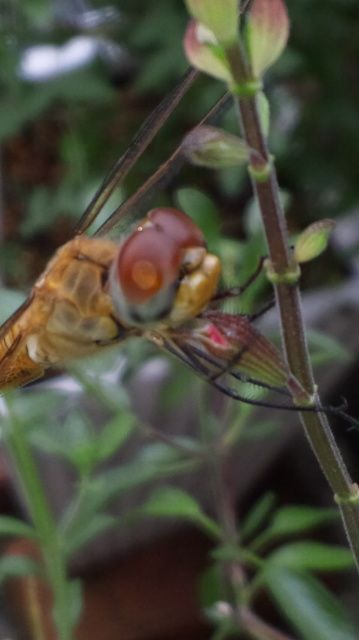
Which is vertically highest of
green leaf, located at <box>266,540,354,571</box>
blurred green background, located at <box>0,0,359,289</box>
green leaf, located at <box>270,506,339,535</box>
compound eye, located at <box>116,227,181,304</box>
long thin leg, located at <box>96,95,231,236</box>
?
blurred green background, located at <box>0,0,359,289</box>

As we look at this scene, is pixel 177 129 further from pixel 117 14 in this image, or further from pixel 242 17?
pixel 242 17

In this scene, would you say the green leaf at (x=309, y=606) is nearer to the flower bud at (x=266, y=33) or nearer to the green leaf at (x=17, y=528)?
the green leaf at (x=17, y=528)

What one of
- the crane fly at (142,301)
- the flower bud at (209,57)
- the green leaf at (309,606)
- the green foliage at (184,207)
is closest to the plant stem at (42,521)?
the green foliage at (184,207)

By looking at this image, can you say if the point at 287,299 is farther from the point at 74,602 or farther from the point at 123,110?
the point at 123,110

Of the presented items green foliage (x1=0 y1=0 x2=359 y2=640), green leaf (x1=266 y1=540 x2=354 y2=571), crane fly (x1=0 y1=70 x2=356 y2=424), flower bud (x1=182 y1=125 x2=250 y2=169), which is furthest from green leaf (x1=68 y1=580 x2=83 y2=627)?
flower bud (x1=182 y1=125 x2=250 y2=169)

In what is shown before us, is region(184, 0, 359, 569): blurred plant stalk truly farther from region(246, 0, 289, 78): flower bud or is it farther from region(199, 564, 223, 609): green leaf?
region(199, 564, 223, 609): green leaf

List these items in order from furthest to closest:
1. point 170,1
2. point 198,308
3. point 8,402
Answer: point 170,1, point 8,402, point 198,308

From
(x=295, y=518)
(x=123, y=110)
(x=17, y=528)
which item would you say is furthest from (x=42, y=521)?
(x=123, y=110)

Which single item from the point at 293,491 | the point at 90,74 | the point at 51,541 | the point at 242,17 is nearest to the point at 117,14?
the point at 90,74

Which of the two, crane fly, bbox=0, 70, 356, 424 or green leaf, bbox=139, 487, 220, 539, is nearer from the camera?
crane fly, bbox=0, 70, 356, 424
